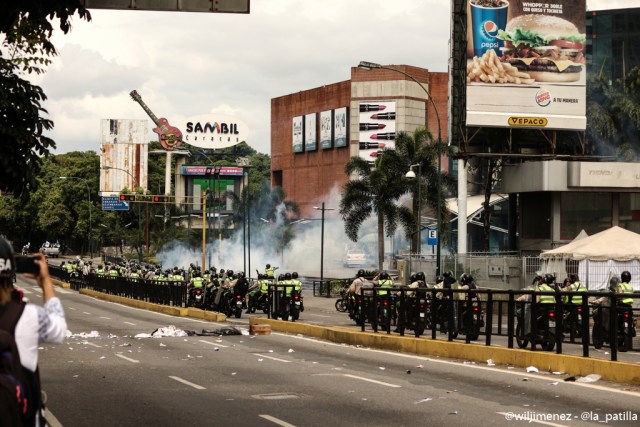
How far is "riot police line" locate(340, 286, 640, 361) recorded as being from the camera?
58.2ft

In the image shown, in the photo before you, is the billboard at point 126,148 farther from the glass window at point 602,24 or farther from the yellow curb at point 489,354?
the yellow curb at point 489,354

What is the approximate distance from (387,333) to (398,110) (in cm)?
9031

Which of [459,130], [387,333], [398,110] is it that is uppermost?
[398,110]

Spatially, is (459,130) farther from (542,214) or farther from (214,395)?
(214,395)

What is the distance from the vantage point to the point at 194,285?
4484cm

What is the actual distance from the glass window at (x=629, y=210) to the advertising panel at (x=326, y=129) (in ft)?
228

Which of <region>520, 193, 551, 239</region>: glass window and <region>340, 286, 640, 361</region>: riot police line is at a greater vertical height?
<region>520, 193, 551, 239</region>: glass window

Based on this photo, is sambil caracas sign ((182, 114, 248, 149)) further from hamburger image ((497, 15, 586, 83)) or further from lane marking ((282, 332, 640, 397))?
lane marking ((282, 332, 640, 397))

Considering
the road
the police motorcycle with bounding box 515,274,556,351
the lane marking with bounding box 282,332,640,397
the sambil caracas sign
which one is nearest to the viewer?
the road

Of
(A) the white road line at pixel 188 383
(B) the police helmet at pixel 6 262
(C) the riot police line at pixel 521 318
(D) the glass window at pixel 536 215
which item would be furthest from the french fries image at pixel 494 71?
(B) the police helmet at pixel 6 262

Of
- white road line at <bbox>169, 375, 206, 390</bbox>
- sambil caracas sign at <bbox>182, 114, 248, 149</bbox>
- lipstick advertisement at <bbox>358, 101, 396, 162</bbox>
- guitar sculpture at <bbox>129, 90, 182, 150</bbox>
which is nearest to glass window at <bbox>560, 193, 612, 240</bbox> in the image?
white road line at <bbox>169, 375, 206, 390</bbox>

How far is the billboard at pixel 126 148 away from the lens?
497ft

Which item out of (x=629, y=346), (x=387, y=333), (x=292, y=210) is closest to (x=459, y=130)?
(x=387, y=333)

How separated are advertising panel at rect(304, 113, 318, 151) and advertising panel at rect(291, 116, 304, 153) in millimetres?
844
